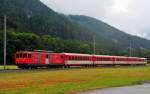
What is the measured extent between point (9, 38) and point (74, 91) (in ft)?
282

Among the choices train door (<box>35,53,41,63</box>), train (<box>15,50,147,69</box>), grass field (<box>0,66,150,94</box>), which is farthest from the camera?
train door (<box>35,53,41,63</box>)

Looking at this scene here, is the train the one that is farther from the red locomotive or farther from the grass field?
the grass field

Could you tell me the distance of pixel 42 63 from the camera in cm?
7856

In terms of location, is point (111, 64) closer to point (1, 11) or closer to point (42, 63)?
point (42, 63)

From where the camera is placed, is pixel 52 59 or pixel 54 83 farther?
pixel 52 59

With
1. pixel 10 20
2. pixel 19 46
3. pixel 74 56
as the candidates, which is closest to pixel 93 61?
pixel 74 56

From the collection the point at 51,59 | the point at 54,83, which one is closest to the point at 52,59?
the point at 51,59

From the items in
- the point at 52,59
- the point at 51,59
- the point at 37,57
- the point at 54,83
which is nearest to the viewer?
the point at 54,83

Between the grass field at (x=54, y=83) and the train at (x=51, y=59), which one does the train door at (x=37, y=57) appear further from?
the grass field at (x=54, y=83)

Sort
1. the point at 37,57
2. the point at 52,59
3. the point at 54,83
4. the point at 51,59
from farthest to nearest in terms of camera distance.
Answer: the point at 52,59
the point at 51,59
the point at 37,57
the point at 54,83

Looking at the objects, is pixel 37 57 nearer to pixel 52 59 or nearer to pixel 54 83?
pixel 52 59

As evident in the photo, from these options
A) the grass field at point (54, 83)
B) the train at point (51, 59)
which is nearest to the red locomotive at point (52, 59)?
the train at point (51, 59)

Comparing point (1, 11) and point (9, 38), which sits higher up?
point (1, 11)

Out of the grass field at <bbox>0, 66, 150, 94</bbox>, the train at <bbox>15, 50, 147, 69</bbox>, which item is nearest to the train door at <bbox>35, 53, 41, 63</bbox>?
the train at <bbox>15, 50, 147, 69</bbox>
